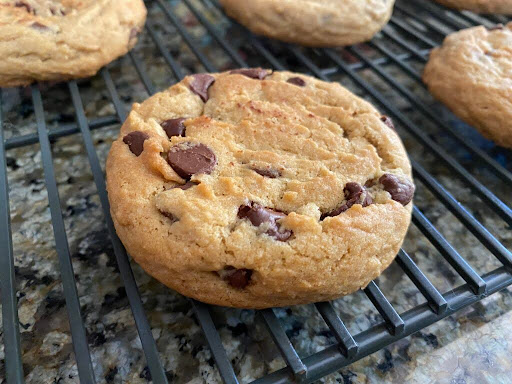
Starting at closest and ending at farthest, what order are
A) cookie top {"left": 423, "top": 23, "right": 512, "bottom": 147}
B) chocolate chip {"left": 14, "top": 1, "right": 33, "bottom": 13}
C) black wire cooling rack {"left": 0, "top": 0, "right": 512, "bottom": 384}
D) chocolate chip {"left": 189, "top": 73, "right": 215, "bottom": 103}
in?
black wire cooling rack {"left": 0, "top": 0, "right": 512, "bottom": 384} → chocolate chip {"left": 189, "top": 73, "right": 215, "bottom": 103} → cookie top {"left": 423, "top": 23, "right": 512, "bottom": 147} → chocolate chip {"left": 14, "top": 1, "right": 33, "bottom": 13}

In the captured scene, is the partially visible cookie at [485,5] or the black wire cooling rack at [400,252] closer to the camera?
the black wire cooling rack at [400,252]

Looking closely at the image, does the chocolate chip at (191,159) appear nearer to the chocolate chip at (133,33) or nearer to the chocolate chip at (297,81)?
the chocolate chip at (297,81)

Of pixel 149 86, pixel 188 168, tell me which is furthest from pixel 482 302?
pixel 149 86

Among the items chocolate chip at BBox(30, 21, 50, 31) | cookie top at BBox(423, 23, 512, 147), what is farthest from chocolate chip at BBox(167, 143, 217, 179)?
cookie top at BBox(423, 23, 512, 147)

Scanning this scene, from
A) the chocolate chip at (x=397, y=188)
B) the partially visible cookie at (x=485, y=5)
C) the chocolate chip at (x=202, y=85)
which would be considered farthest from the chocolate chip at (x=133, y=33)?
the partially visible cookie at (x=485, y=5)

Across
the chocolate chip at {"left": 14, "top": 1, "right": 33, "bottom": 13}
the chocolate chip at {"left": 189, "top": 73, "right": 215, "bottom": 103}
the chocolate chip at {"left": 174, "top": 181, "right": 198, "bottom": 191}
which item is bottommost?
the chocolate chip at {"left": 174, "top": 181, "right": 198, "bottom": 191}

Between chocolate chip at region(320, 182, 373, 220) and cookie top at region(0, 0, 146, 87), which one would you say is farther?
cookie top at region(0, 0, 146, 87)

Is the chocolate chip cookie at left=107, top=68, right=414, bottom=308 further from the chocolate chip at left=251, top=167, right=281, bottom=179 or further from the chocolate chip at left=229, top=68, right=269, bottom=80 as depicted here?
the chocolate chip at left=229, top=68, right=269, bottom=80
